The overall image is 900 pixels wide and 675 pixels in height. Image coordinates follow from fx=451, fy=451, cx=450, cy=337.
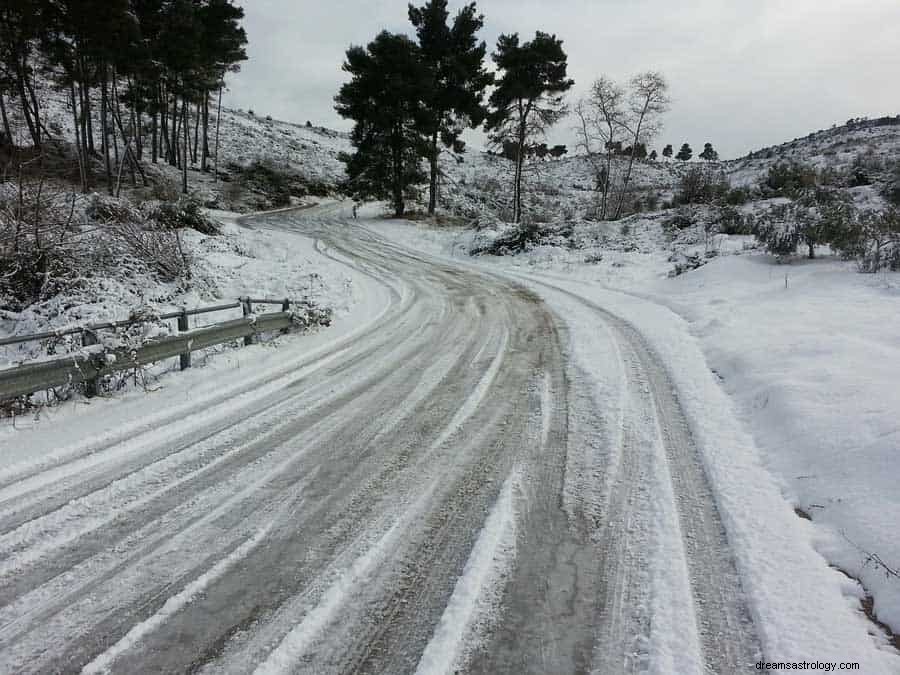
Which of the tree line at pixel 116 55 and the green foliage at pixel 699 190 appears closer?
the tree line at pixel 116 55

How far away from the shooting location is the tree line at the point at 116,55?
2084cm

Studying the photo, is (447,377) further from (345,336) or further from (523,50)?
(523,50)

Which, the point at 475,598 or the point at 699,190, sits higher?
the point at 699,190

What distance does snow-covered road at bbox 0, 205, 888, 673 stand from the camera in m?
2.28

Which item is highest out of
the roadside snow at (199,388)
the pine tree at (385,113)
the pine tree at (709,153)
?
the pine tree at (709,153)

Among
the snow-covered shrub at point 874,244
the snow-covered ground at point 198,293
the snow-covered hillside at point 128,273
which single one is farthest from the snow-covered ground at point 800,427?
the snow-covered hillside at point 128,273

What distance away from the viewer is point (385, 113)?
28062 mm

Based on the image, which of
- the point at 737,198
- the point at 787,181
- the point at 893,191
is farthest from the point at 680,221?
the point at 893,191

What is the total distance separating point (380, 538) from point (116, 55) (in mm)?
29515

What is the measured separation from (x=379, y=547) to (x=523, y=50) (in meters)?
30.0

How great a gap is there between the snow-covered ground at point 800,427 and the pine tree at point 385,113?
22785 mm

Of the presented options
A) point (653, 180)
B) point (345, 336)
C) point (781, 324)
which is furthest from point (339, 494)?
point (653, 180)

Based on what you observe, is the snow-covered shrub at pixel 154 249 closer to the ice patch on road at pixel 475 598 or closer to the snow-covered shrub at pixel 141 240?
the snow-covered shrub at pixel 141 240

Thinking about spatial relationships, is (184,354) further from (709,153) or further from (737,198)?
(709,153)
